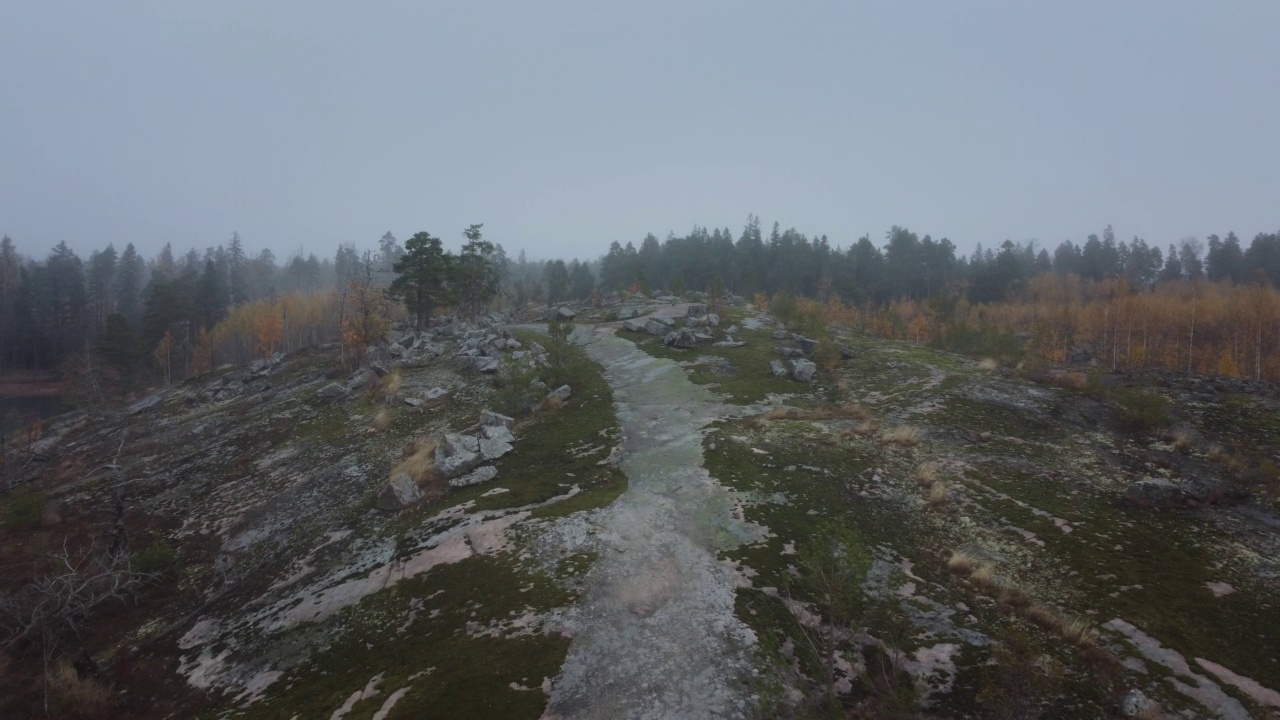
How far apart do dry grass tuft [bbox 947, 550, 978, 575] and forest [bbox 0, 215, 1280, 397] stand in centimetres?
3890

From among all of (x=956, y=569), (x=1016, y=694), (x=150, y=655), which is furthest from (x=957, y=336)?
(x=150, y=655)

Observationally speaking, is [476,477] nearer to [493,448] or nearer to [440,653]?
[493,448]

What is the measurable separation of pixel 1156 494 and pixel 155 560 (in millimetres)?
30818

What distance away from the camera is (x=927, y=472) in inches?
681

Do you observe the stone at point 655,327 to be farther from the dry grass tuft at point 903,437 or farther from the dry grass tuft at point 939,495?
the dry grass tuft at point 939,495

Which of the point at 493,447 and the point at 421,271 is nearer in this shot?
the point at 493,447

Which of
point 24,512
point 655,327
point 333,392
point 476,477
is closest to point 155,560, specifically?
point 476,477

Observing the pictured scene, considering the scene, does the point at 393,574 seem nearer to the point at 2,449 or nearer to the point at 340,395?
the point at 340,395

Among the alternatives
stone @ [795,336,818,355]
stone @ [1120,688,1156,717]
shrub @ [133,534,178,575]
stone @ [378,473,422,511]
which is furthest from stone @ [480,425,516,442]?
stone @ [795,336,818,355]

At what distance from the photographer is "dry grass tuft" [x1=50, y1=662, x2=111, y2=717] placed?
1045 cm

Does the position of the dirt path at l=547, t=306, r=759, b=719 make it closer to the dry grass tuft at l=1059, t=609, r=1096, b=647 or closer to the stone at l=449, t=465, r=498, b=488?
the stone at l=449, t=465, r=498, b=488

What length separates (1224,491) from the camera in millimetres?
15203

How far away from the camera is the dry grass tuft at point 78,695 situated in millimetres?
10453

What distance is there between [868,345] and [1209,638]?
108 ft
